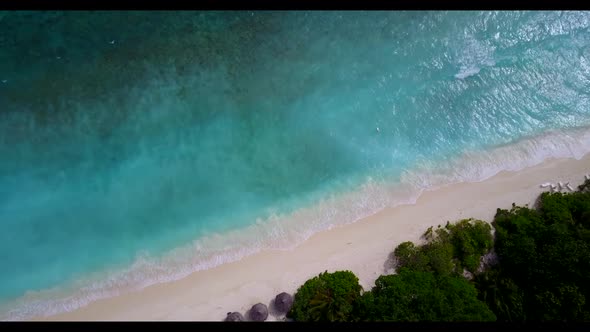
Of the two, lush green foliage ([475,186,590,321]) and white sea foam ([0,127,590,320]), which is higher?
white sea foam ([0,127,590,320])

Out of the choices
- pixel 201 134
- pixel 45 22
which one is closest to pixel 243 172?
pixel 201 134

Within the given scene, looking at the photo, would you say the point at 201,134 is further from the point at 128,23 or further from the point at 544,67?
the point at 544,67

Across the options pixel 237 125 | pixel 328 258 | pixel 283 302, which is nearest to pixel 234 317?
pixel 283 302

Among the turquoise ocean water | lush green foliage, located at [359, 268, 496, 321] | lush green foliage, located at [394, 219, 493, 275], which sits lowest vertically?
lush green foliage, located at [359, 268, 496, 321]

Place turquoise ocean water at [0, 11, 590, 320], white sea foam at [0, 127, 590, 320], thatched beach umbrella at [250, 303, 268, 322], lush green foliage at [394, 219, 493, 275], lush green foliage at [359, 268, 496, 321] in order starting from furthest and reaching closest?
turquoise ocean water at [0, 11, 590, 320] < white sea foam at [0, 127, 590, 320] < thatched beach umbrella at [250, 303, 268, 322] < lush green foliage at [394, 219, 493, 275] < lush green foliage at [359, 268, 496, 321]

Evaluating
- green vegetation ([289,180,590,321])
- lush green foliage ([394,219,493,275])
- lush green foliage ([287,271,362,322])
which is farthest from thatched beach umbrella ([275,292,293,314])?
lush green foliage ([394,219,493,275])

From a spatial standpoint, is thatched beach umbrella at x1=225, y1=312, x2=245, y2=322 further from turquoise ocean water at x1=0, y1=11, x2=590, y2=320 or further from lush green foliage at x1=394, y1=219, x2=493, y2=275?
lush green foliage at x1=394, y1=219, x2=493, y2=275

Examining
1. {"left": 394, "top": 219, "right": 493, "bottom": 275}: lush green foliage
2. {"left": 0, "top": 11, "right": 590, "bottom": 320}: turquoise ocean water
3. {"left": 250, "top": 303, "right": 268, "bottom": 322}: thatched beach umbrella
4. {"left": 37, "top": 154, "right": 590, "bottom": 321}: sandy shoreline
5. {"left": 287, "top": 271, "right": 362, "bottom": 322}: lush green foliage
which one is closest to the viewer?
{"left": 287, "top": 271, "right": 362, "bottom": 322}: lush green foliage

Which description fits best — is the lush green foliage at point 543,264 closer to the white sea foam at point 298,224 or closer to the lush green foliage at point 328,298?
the white sea foam at point 298,224
